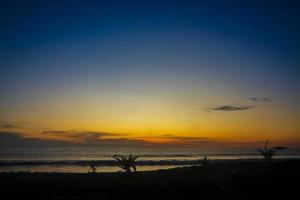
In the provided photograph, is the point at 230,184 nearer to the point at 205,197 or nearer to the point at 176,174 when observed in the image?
the point at 205,197

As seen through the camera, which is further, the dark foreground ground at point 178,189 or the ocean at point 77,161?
the ocean at point 77,161

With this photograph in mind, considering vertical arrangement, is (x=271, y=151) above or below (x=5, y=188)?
above

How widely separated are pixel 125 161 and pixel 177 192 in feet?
31.7

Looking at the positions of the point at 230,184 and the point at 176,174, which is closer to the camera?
the point at 230,184

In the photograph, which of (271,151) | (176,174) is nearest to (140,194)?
(176,174)

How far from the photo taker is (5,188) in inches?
888

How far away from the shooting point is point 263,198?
714 inches

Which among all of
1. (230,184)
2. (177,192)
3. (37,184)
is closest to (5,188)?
(37,184)

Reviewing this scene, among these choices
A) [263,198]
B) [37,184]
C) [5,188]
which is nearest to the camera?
[263,198]

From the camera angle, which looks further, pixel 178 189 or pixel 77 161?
pixel 77 161

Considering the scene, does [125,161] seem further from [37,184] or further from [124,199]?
[124,199]

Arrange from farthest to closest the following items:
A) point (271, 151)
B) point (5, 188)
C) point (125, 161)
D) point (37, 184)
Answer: point (271, 151) → point (125, 161) → point (37, 184) → point (5, 188)

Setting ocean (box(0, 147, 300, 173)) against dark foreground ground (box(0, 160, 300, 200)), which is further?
ocean (box(0, 147, 300, 173))

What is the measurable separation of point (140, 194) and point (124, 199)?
1.74m
